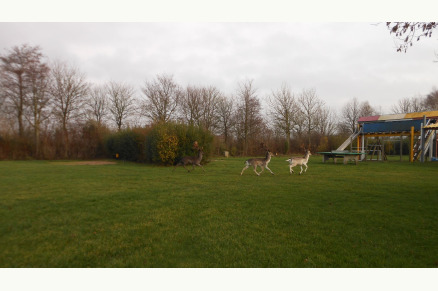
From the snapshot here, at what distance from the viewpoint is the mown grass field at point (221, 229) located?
311 cm

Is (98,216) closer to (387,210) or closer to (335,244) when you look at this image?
(335,244)

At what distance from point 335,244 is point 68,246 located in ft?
13.7

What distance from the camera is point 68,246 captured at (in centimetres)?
352

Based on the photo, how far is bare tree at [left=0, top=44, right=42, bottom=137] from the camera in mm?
28844

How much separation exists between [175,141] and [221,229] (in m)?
15.2

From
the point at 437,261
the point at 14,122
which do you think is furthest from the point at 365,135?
the point at 14,122

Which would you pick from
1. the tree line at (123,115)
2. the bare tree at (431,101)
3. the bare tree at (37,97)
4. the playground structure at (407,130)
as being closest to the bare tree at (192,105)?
the tree line at (123,115)

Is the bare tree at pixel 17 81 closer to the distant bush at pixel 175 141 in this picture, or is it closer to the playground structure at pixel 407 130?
the distant bush at pixel 175 141

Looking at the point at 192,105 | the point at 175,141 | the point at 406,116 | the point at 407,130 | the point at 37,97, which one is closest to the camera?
the point at 175,141

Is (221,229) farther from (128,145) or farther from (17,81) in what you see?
(17,81)

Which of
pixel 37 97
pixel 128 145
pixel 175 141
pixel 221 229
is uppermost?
pixel 37 97

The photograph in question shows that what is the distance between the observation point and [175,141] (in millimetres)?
18812

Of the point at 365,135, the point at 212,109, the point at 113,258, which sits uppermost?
the point at 212,109

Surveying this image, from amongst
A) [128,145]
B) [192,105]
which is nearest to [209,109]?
[192,105]
